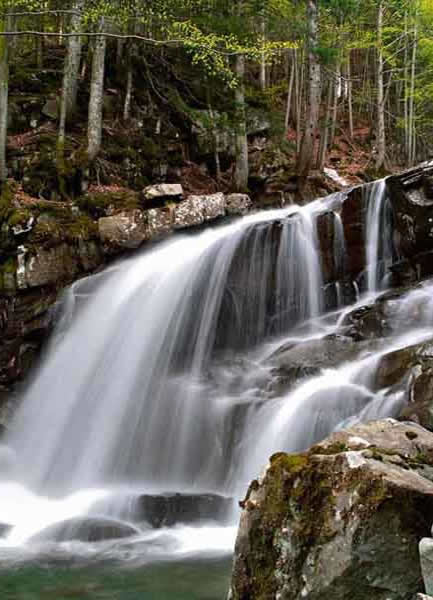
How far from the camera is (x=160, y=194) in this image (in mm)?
12320

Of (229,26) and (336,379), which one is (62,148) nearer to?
(229,26)

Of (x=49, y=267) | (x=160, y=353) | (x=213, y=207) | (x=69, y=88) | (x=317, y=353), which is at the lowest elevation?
(x=160, y=353)

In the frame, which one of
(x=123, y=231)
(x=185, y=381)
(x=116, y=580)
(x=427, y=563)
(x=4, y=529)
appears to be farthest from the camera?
(x=123, y=231)

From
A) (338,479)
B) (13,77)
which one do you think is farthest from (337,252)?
(13,77)

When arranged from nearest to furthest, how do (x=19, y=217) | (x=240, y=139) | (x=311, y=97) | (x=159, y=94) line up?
(x=19, y=217)
(x=311, y=97)
(x=240, y=139)
(x=159, y=94)

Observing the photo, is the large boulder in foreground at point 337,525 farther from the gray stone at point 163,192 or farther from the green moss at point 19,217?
the gray stone at point 163,192

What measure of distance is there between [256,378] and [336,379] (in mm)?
1245

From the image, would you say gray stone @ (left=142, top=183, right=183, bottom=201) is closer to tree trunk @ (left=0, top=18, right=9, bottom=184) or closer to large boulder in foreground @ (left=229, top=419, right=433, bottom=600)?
tree trunk @ (left=0, top=18, right=9, bottom=184)

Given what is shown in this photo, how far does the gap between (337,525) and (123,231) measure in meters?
9.13

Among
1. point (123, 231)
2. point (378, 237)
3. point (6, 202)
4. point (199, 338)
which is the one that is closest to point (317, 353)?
point (199, 338)

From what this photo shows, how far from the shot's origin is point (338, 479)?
3041 millimetres

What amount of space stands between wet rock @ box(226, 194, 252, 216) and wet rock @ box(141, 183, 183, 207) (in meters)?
1.15

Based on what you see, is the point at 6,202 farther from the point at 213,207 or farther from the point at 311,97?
the point at 311,97

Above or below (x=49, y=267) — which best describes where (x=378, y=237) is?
above
